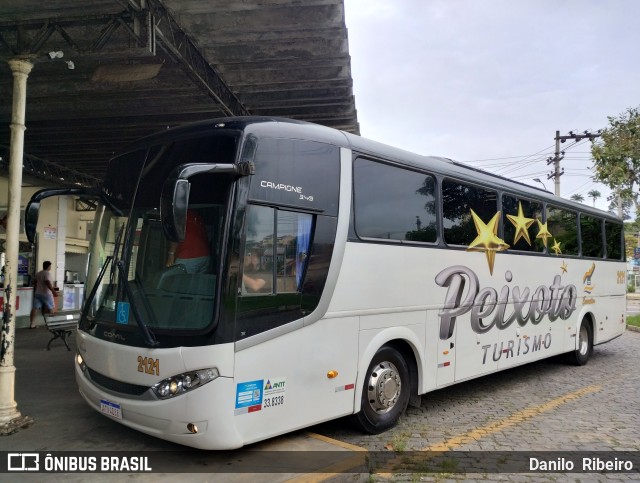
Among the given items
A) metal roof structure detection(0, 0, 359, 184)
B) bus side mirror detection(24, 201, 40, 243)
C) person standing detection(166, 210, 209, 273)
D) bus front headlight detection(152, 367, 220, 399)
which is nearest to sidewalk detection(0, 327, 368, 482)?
bus front headlight detection(152, 367, 220, 399)

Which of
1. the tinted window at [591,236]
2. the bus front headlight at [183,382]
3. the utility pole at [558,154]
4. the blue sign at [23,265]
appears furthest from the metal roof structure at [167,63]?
the utility pole at [558,154]

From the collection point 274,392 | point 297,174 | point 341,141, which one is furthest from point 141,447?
point 341,141

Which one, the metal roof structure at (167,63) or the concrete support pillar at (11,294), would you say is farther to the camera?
the metal roof structure at (167,63)

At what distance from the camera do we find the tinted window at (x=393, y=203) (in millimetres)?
5609

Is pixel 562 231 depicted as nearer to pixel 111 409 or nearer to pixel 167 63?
pixel 167 63

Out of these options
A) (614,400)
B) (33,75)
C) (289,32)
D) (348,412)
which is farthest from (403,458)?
(33,75)

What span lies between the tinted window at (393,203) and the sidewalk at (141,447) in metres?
2.25

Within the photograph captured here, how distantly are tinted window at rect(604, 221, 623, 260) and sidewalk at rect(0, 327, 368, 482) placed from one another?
9.54m

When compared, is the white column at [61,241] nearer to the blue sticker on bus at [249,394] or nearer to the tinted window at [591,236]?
the blue sticker on bus at [249,394]

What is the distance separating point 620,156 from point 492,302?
11.7 meters

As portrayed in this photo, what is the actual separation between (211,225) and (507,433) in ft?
13.8

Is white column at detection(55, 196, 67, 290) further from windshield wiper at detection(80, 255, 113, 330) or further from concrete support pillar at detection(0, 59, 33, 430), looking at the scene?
windshield wiper at detection(80, 255, 113, 330)

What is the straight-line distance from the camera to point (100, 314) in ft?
16.1

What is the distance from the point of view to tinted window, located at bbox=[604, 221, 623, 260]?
11672mm
